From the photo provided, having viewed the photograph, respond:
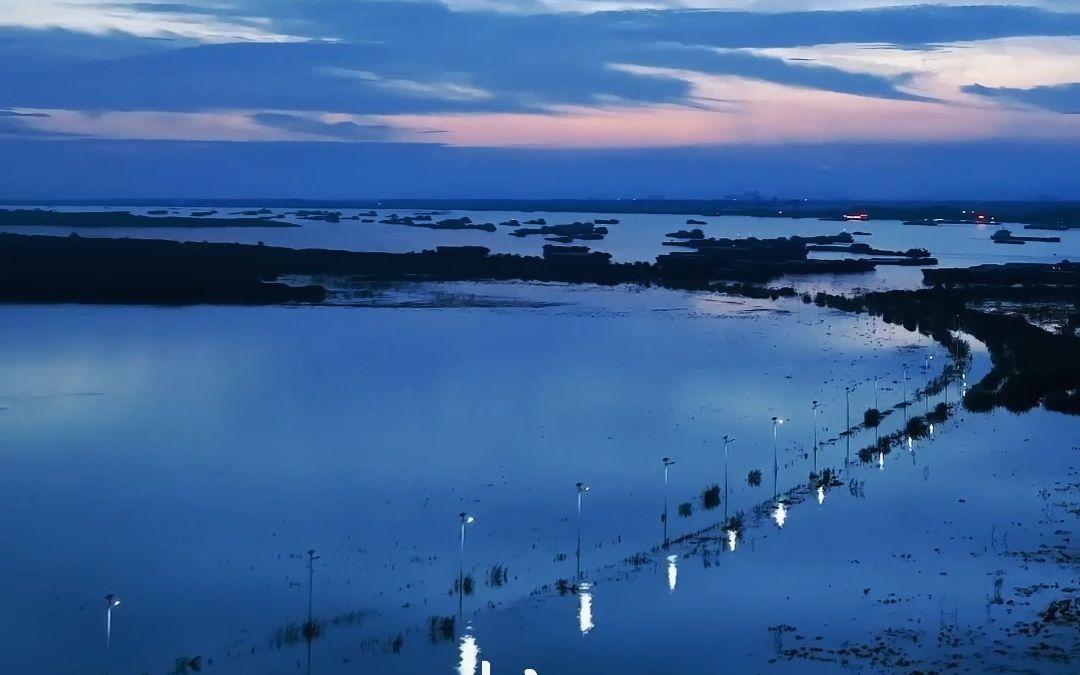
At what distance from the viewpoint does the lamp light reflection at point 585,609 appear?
7.51 meters

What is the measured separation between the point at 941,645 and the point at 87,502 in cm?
675

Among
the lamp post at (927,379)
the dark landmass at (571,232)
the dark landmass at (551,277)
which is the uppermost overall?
the dark landmass at (571,232)

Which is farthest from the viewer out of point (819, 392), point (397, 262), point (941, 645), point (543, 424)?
point (397, 262)

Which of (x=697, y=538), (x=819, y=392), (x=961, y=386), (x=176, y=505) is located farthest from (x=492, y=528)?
(x=961, y=386)

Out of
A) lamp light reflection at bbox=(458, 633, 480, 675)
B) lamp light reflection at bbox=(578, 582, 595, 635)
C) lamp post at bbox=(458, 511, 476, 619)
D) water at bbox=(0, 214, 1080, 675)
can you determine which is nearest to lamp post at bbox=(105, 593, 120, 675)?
water at bbox=(0, 214, 1080, 675)

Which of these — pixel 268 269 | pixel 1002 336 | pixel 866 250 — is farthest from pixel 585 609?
pixel 866 250

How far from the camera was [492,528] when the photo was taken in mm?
9570

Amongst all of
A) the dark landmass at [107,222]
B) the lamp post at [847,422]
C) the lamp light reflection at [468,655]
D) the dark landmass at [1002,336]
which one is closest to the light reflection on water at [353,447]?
the lamp post at [847,422]

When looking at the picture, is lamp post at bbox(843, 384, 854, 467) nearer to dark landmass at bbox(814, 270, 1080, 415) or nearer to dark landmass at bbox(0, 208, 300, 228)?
dark landmass at bbox(814, 270, 1080, 415)

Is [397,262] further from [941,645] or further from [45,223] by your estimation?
[45,223]

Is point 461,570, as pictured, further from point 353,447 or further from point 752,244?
point 752,244

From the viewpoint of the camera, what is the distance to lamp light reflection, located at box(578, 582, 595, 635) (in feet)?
24.6

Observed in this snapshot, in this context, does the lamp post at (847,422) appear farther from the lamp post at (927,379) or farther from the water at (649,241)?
the water at (649,241)

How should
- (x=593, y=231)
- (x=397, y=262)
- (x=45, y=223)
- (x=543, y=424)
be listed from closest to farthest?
(x=543, y=424), (x=397, y=262), (x=593, y=231), (x=45, y=223)
